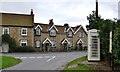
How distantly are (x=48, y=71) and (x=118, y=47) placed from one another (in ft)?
16.6

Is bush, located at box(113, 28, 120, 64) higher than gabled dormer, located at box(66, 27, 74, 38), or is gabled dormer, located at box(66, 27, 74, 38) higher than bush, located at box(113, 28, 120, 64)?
gabled dormer, located at box(66, 27, 74, 38)

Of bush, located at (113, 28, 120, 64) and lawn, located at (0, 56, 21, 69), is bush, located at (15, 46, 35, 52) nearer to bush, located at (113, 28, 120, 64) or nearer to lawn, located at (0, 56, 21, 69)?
lawn, located at (0, 56, 21, 69)

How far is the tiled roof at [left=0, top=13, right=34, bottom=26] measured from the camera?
65.7m

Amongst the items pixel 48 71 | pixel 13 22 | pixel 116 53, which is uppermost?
pixel 13 22

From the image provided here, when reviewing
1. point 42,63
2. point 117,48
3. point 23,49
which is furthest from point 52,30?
point 117,48

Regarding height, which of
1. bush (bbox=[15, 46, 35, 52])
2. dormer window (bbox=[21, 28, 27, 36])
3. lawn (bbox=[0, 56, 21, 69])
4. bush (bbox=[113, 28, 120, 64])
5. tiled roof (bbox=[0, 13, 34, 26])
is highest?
tiled roof (bbox=[0, 13, 34, 26])

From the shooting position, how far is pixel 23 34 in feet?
218

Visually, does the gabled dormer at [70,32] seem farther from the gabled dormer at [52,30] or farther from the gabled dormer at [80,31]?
the gabled dormer at [52,30]

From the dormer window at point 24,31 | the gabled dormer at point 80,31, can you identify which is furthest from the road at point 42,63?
the gabled dormer at point 80,31

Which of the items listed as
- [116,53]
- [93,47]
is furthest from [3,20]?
[116,53]

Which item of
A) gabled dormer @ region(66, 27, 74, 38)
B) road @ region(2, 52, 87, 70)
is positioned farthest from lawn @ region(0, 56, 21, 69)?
gabled dormer @ region(66, 27, 74, 38)

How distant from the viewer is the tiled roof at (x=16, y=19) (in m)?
65.7

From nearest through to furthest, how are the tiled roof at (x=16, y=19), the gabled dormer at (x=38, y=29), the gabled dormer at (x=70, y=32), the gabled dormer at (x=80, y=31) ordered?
the tiled roof at (x=16, y=19), the gabled dormer at (x=38, y=29), the gabled dormer at (x=70, y=32), the gabled dormer at (x=80, y=31)

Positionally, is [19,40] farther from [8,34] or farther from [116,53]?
[116,53]
